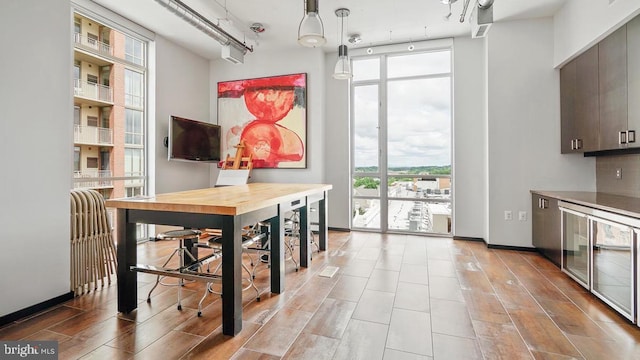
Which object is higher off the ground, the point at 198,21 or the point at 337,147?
the point at 198,21

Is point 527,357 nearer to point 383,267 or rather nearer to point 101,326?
point 383,267

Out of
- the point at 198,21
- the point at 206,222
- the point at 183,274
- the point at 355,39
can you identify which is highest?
the point at 355,39

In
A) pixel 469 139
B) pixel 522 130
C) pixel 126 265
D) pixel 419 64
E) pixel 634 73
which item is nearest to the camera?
pixel 126 265

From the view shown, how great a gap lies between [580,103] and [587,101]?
15 centimetres

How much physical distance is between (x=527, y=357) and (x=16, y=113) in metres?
3.88

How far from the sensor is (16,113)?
7.68ft

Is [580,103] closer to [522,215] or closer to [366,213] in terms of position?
[522,215]

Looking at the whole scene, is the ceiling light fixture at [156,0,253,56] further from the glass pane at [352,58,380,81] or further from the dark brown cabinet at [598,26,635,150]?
the dark brown cabinet at [598,26,635,150]

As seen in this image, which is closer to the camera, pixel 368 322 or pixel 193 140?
pixel 368 322

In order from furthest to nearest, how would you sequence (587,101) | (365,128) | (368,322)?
(365,128) → (587,101) → (368,322)

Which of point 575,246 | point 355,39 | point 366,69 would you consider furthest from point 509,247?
point 355,39

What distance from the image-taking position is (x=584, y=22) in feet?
11.0

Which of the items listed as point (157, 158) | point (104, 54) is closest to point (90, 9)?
point (104, 54)

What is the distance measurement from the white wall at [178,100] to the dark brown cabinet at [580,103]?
5.67 m
